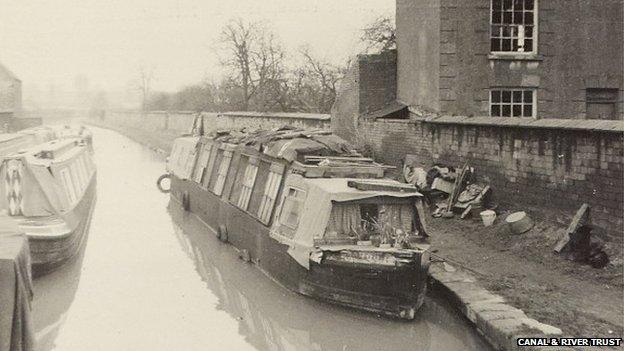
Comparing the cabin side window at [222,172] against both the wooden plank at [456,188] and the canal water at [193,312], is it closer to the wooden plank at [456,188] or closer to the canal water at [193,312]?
the canal water at [193,312]

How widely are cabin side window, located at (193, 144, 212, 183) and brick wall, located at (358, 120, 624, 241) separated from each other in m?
3.95

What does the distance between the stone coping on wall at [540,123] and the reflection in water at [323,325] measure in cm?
267

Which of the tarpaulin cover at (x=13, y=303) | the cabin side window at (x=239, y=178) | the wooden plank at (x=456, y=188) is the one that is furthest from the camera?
the wooden plank at (x=456, y=188)

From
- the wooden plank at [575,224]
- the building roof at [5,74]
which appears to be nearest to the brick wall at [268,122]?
the wooden plank at [575,224]

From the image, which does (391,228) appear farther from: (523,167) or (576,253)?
(523,167)

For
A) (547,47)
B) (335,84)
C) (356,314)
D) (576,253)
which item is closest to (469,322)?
(356,314)

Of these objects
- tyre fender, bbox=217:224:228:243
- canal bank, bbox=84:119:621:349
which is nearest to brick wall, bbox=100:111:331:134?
tyre fender, bbox=217:224:228:243

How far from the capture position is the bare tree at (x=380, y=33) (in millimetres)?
24609

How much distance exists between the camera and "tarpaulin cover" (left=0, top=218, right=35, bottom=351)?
12.6 feet

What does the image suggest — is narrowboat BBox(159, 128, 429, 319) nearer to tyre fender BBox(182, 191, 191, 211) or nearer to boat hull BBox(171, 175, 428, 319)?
boat hull BBox(171, 175, 428, 319)

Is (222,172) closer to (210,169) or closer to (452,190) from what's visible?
(210,169)

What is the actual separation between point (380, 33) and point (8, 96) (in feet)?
91.8

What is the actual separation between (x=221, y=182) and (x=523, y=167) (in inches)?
201

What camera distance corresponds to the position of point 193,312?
26.1 feet
